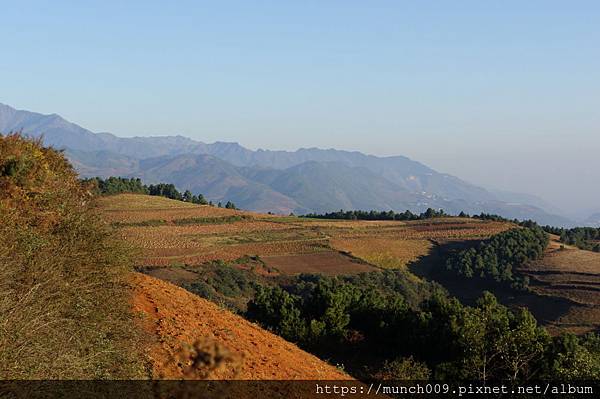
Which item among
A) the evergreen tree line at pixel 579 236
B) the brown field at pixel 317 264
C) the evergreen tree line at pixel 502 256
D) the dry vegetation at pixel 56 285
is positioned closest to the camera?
the dry vegetation at pixel 56 285

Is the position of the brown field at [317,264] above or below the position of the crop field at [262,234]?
below

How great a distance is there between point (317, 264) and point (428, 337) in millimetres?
45030

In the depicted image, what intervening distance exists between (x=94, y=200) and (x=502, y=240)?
73.9m

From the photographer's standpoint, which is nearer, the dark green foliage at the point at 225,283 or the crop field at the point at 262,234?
the dark green foliage at the point at 225,283

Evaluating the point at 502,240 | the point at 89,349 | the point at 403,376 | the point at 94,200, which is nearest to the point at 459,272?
the point at 502,240

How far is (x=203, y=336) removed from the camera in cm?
1414

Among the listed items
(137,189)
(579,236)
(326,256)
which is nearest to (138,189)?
(137,189)

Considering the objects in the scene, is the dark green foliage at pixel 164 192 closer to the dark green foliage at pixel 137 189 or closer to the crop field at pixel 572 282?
the dark green foliage at pixel 137 189

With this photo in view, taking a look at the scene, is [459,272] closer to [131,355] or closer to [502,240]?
[502,240]

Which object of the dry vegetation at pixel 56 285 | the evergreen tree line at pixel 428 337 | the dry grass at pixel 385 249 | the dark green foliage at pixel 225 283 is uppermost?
the dry vegetation at pixel 56 285

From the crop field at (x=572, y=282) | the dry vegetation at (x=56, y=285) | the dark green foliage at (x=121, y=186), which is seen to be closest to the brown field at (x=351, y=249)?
the crop field at (x=572, y=282)

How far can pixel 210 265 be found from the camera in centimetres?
6094

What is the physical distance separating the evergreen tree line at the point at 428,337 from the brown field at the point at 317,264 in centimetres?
3393

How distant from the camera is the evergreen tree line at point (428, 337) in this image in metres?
20.0
